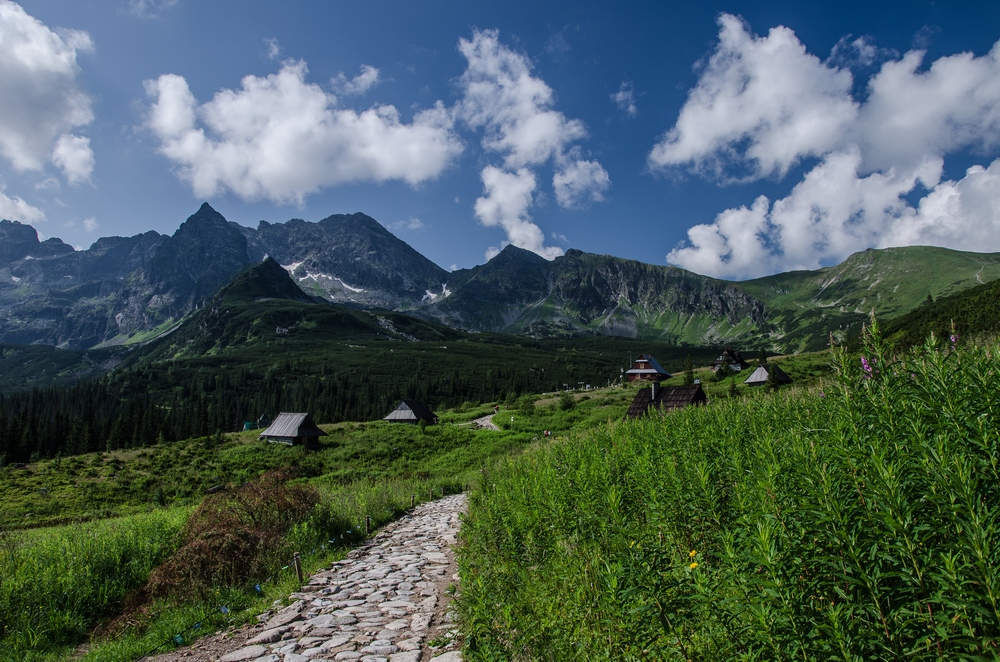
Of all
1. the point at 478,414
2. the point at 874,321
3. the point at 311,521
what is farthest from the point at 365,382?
the point at 874,321

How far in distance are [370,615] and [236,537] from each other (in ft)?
15.9

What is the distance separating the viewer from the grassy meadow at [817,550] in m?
2.71

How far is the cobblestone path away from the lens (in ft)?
22.5

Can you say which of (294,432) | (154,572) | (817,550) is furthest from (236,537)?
(294,432)

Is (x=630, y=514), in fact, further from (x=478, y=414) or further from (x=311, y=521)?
(x=478, y=414)

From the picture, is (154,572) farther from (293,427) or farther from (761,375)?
(761,375)

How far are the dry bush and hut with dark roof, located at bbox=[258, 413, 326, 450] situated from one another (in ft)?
138

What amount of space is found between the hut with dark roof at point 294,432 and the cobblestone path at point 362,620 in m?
45.3

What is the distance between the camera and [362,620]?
8.14m

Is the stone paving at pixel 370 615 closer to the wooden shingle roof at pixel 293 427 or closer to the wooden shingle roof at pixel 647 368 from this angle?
the wooden shingle roof at pixel 293 427

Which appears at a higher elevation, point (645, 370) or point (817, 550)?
point (817, 550)

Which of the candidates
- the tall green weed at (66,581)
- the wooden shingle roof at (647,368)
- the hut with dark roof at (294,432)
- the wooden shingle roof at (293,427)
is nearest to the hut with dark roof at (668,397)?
the tall green weed at (66,581)

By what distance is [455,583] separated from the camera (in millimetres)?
9586

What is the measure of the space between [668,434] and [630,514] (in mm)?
3040
